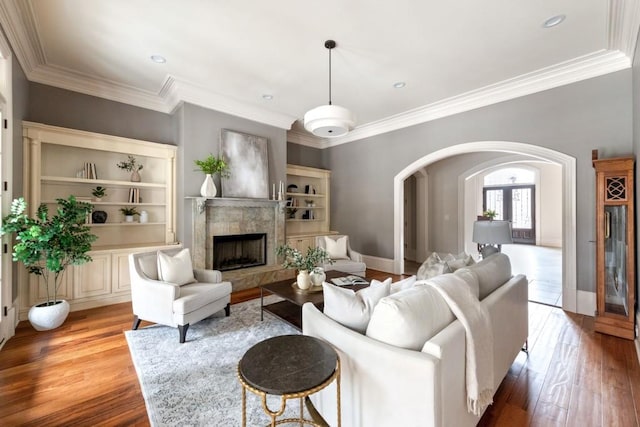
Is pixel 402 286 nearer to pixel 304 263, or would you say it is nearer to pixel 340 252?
pixel 304 263

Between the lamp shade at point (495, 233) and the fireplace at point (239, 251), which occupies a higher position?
the lamp shade at point (495, 233)

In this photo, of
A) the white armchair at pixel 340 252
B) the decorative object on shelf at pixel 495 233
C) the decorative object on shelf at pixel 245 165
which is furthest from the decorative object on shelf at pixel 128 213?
the decorative object on shelf at pixel 495 233

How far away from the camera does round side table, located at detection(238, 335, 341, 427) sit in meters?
1.17

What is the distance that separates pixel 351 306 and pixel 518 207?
460 inches

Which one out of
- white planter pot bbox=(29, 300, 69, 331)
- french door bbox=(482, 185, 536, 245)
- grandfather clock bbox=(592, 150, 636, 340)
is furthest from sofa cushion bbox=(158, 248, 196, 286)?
french door bbox=(482, 185, 536, 245)

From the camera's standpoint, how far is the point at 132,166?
442cm

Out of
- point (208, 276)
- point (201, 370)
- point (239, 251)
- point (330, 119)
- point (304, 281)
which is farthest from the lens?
point (239, 251)

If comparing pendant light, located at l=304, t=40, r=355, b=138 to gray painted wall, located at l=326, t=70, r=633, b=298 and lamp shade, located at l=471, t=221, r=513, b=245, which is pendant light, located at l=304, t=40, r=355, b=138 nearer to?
lamp shade, located at l=471, t=221, r=513, b=245

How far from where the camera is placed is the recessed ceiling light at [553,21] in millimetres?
2713

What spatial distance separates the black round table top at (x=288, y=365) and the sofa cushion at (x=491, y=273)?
1311 millimetres

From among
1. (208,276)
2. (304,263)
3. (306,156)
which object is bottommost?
(208,276)

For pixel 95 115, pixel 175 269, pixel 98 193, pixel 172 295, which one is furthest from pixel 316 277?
pixel 95 115

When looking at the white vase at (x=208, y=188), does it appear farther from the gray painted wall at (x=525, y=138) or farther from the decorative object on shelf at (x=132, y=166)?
the gray painted wall at (x=525, y=138)

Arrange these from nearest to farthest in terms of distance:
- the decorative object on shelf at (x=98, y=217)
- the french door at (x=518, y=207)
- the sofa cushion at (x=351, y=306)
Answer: the sofa cushion at (x=351, y=306), the decorative object on shelf at (x=98, y=217), the french door at (x=518, y=207)
